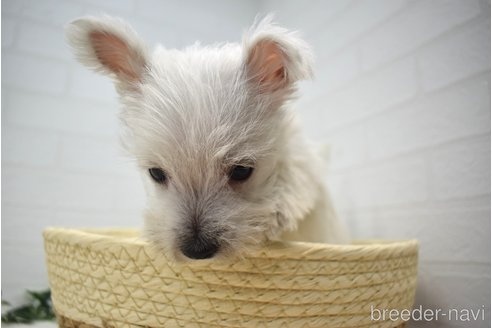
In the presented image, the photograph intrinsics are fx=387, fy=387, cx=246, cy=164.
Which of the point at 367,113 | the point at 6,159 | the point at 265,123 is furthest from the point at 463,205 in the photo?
the point at 6,159

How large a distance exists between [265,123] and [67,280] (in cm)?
65

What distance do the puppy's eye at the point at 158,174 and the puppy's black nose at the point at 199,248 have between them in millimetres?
214

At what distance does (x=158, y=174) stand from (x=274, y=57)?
423 millimetres

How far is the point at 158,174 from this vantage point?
99cm

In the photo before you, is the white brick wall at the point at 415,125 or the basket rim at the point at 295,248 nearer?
the basket rim at the point at 295,248

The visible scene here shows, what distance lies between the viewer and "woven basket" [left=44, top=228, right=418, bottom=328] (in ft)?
2.73

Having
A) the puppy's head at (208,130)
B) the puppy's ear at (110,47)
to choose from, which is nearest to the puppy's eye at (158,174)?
the puppy's head at (208,130)

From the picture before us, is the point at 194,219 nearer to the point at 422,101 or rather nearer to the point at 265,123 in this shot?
the point at 265,123

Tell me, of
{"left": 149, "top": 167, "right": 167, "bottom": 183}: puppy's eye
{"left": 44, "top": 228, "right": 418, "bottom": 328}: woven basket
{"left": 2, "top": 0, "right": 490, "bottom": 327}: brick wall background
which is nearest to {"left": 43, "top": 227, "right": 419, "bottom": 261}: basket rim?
{"left": 44, "top": 228, "right": 418, "bottom": 328}: woven basket

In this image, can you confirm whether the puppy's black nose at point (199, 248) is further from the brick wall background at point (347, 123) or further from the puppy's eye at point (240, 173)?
the brick wall background at point (347, 123)

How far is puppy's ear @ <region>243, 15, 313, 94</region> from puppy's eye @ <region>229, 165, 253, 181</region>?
213 mm

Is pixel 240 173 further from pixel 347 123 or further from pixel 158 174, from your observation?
pixel 347 123

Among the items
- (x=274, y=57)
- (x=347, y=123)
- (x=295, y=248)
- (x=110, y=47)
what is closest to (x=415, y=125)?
(x=347, y=123)

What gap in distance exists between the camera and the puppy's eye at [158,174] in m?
0.97
